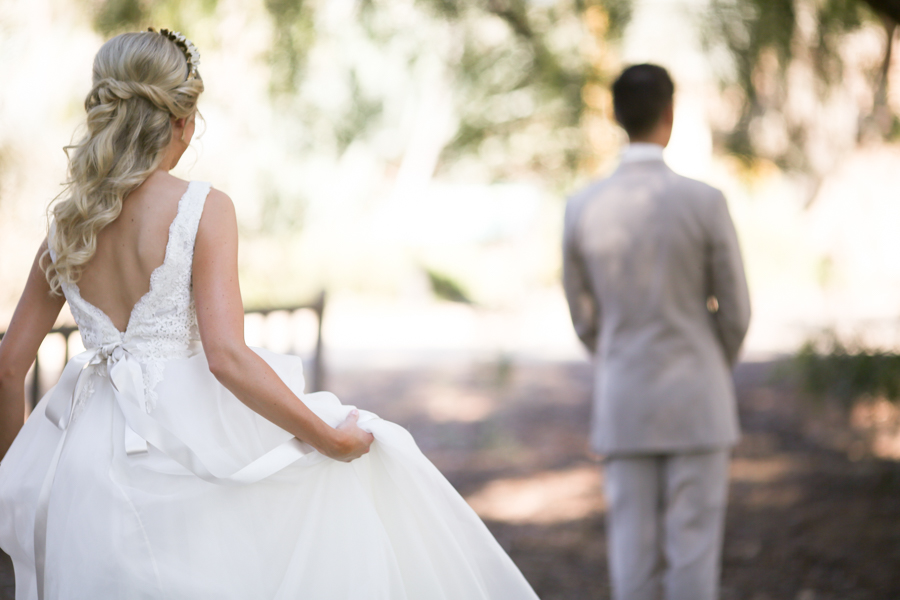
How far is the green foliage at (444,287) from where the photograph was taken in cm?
1266

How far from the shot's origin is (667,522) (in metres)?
2.47

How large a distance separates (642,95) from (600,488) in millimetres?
3229

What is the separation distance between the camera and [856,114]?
170 inches

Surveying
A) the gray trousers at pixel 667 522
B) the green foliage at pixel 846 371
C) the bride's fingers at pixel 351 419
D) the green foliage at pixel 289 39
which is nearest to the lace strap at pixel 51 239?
the bride's fingers at pixel 351 419

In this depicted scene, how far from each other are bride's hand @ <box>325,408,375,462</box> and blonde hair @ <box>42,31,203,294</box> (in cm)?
59

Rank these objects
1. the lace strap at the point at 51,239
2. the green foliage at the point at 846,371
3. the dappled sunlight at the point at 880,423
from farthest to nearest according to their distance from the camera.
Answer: the dappled sunlight at the point at 880,423, the green foliage at the point at 846,371, the lace strap at the point at 51,239

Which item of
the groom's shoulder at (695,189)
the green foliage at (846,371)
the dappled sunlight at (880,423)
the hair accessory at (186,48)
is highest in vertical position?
the hair accessory at (186,48)

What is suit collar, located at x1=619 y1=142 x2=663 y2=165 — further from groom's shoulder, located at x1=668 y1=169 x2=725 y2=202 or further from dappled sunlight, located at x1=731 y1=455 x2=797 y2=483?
dappled sunlight, located at x1=731 y1=455 x2=797 y2=483

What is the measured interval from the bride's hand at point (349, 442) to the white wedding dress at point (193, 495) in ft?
0.09

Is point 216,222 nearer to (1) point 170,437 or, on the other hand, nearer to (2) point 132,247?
(2) point 132,247

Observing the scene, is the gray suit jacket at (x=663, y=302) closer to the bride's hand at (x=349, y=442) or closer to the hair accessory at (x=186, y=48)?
the bride's hand at (x=349, y=442)

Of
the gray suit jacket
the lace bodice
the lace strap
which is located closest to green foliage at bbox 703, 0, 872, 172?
the gray suit jacket

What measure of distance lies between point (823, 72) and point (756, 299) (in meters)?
8.20

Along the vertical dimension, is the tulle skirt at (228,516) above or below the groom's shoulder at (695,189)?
below
